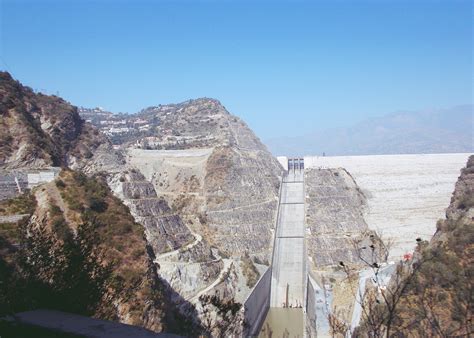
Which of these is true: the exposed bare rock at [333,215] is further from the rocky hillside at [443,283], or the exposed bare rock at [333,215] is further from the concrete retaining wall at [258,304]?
the rocky hillside at [443,283]

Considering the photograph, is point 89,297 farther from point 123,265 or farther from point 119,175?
point 119,175

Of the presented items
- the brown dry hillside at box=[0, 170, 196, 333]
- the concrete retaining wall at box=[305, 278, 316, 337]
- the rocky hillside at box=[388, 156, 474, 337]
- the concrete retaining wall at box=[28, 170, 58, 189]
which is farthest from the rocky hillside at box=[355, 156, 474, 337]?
the concrete retaining wall at box=[28, 170, 58, 189]

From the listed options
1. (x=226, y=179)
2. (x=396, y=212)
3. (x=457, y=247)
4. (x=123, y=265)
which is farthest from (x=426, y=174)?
(x=123, y=265)

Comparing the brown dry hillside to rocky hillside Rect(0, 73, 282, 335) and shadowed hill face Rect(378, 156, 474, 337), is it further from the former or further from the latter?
shadowed hill face Rect(378, 156, 474, 337)

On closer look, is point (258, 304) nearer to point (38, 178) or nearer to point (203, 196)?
point (203, 196)

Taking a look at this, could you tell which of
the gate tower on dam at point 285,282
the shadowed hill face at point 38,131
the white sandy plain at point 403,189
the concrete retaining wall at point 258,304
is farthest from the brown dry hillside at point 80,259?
the white sandy plain at point 403,189

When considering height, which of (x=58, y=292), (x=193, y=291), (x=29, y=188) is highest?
(x=29, y=188)

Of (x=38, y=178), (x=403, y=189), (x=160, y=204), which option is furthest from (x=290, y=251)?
(x=38, y=178)
